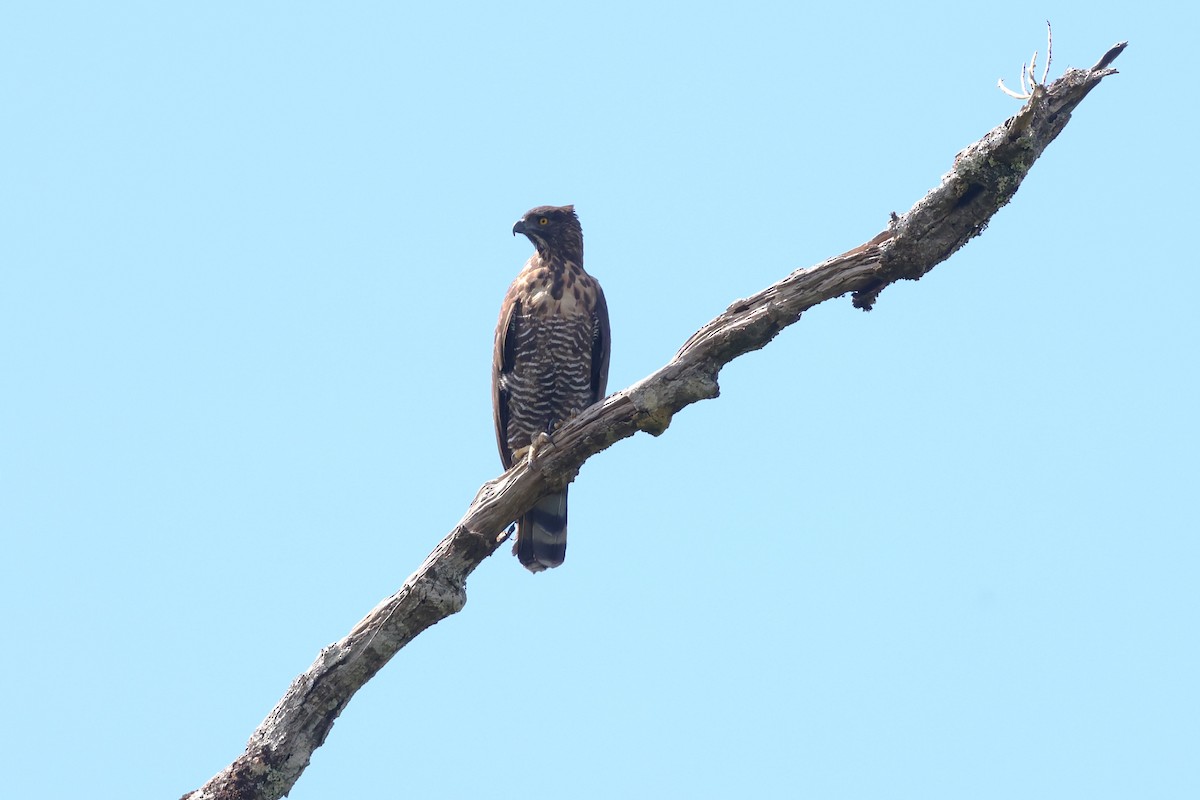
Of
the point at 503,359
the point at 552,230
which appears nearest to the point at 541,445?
the point at 503,359

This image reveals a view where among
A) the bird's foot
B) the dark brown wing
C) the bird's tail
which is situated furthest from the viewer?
the dark brown wing

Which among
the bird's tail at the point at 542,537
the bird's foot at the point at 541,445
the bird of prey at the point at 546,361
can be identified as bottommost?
the bird's foot at the point at 541,445

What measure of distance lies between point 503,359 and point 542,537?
1.24 metres

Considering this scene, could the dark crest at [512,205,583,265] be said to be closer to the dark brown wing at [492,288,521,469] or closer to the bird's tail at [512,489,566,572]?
the dark brown wing at [492,288,521,469]

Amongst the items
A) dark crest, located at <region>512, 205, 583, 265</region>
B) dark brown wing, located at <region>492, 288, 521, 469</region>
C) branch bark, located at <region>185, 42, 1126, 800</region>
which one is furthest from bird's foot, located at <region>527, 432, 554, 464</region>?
dark crest, located at <region>512, 205, 583, 265</region>

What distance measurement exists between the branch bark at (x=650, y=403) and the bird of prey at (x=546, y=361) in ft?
4.67

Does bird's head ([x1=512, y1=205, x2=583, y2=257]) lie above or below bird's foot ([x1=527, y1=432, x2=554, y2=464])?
above

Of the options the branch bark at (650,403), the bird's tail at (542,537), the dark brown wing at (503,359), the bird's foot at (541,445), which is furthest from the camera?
the dark brown wing at (503,359)

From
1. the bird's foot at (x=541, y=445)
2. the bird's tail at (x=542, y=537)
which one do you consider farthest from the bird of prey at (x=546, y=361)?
the bird's foot at (x=541, y=445)

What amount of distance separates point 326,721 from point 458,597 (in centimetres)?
94

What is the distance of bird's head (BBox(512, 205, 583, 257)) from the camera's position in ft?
30.2

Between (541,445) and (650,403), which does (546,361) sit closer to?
(541,445)

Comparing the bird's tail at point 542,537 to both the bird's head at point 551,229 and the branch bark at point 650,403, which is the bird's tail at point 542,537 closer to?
the branch bark at point 650,403

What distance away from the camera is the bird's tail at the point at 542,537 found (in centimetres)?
860
